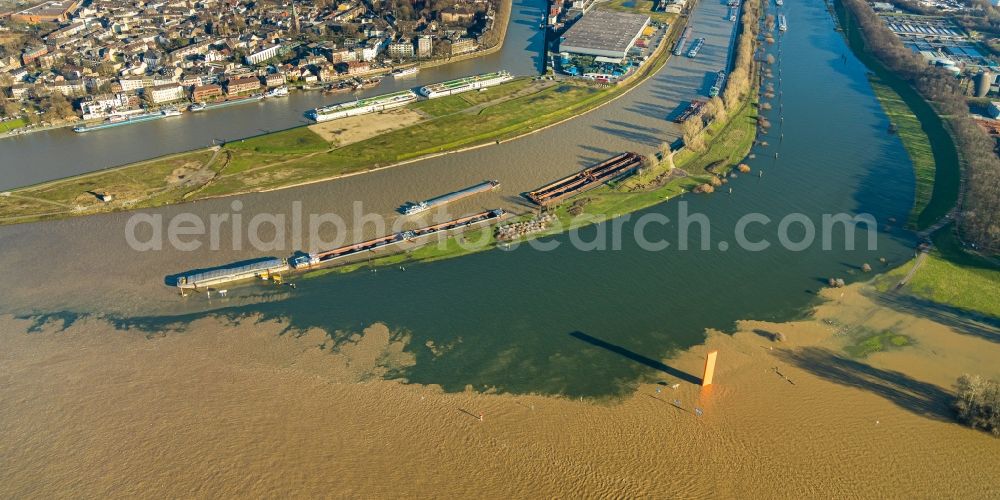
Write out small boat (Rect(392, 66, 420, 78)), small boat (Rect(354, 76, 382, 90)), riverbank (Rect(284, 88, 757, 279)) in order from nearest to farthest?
riverbank (Rect(284, 88, 757, 279)) → small boat (Rect(354, 76, 382, 90)) → small boat (Rect(392, 66, 420, 78))

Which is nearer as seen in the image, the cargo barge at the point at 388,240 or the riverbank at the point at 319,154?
the cargo barge at the point at 388,240

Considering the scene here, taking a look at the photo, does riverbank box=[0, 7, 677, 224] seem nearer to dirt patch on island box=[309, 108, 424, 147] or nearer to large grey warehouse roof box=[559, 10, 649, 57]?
dirt patch on island box=[309, 108, 424, 147]

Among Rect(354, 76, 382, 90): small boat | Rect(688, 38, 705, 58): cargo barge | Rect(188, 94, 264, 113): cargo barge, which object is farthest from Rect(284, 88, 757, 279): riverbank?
Rect(188, 94, 264, 113): cargo barge

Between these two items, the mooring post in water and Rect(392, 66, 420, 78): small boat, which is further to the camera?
Rect(392, 66, 420, 78): small boat

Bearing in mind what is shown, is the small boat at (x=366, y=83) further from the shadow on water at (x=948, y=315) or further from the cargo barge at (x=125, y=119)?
the shadow on water at (x=948, y=315)

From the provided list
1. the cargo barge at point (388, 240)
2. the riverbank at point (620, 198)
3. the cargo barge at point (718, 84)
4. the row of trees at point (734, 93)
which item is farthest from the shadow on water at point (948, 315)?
the cargo barge at point (718, 84)

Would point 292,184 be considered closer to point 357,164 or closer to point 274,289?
point 357,164

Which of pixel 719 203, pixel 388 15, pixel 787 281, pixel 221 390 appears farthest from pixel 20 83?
pixel 787 281
